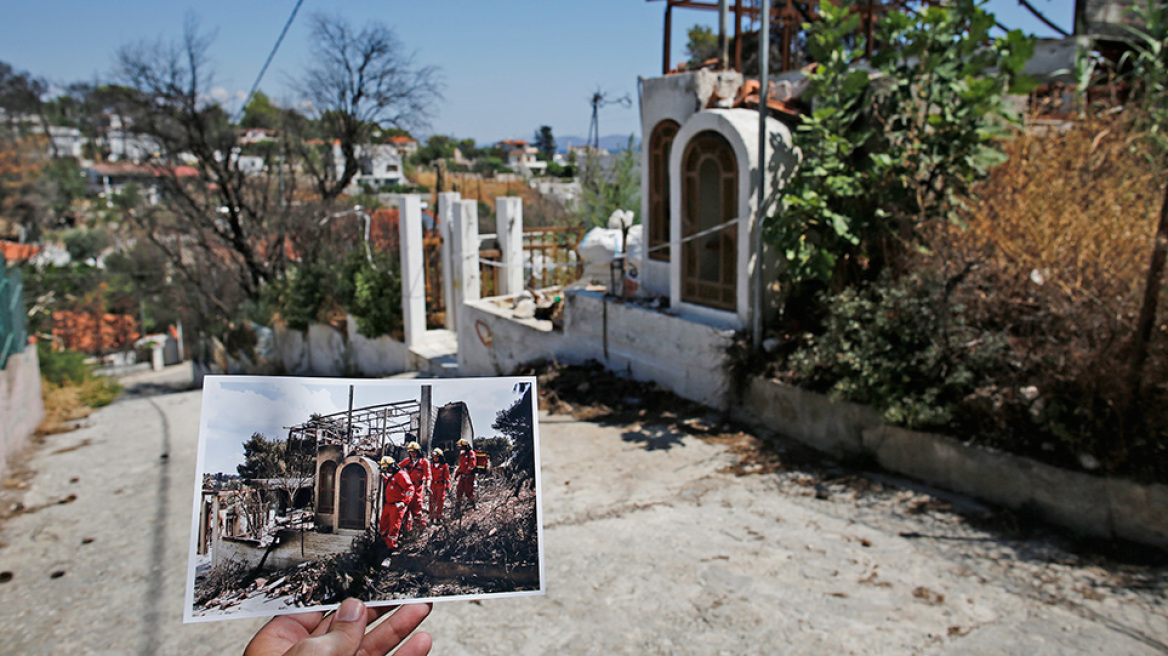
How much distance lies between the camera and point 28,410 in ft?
30.3

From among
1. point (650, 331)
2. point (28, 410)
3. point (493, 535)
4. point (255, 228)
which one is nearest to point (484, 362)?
point (650, 331)

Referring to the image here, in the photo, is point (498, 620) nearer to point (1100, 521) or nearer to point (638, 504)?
point (638, 504)

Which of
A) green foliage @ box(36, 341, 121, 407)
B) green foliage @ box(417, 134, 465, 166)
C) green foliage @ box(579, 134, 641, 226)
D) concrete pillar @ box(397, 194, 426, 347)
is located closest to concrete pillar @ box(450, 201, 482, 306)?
concrete pillar @ box(397, 194, 426, 347)

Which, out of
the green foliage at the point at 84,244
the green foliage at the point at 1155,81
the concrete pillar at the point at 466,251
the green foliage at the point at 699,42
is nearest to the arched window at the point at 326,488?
the green foliage at the point at 1155,81

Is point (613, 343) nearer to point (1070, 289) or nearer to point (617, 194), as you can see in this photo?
point (1070, 289)

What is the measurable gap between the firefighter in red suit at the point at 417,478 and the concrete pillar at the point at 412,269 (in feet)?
37.2

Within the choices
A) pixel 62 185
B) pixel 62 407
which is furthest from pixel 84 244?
pixel 62 407

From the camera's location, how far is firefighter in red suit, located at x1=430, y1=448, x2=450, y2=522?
1.61 m

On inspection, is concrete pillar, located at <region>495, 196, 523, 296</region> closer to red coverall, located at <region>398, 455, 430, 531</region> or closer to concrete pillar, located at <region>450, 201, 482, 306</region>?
concrete pillar, located at <region>450, 201, 482, 306</region>

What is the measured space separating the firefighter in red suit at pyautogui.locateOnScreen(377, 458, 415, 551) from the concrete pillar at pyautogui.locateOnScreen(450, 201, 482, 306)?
33.9 ft

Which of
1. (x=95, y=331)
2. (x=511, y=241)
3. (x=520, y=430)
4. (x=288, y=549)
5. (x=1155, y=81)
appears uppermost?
(x=1155, y=81)

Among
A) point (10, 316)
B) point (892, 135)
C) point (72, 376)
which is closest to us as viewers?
point (892, 135)

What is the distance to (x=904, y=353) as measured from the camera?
535 cm

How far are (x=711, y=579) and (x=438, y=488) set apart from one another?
8.87ft
